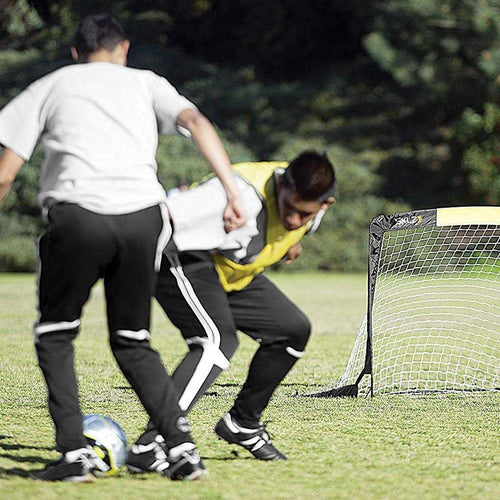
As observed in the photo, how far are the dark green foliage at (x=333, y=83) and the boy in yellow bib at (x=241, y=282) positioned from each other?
2094 cm

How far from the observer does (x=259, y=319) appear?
4379 mm

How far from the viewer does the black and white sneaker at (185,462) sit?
405 cm

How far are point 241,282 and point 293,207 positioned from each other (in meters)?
0.46

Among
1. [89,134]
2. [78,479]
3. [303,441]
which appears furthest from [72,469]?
[303,441]

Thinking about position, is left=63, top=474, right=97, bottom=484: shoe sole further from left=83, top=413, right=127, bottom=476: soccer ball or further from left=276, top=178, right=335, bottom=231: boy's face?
left=276, top=178, right=335, bottom=231: boy's face

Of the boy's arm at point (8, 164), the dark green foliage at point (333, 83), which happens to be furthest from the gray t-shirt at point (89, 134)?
the dark green foliage at point (333, 83)

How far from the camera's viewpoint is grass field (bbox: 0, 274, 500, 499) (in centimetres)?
402

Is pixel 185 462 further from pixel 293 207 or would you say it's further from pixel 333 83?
pixel 333 83

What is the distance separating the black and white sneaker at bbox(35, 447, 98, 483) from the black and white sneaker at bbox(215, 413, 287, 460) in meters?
0.72

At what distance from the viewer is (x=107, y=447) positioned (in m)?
4.27

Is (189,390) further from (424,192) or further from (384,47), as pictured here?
(424,192)

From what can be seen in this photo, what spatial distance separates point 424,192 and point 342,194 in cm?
301

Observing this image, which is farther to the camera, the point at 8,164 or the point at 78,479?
the point at 78,479

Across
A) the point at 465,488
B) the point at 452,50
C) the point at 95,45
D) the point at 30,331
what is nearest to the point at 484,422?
the point at 465,488
